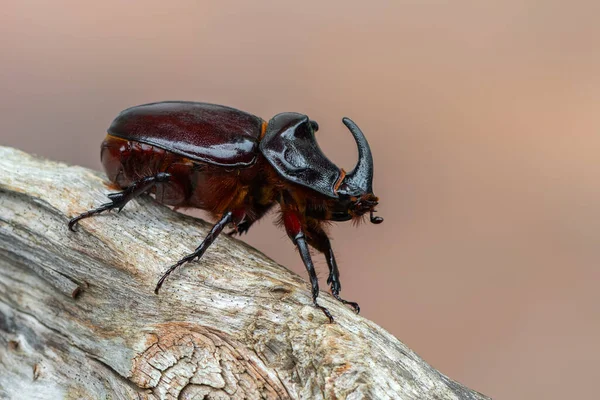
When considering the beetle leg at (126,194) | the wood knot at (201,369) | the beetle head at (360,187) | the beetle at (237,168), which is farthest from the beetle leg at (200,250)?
the beetle head at (360,187)

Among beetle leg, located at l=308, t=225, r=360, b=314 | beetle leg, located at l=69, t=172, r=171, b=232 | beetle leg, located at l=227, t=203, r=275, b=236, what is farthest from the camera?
beetle leg, located at l=227, t=203, r=275, b=236

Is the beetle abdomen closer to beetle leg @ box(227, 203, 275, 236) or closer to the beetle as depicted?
the beetle

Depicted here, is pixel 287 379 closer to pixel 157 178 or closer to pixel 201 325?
pixel 201 325

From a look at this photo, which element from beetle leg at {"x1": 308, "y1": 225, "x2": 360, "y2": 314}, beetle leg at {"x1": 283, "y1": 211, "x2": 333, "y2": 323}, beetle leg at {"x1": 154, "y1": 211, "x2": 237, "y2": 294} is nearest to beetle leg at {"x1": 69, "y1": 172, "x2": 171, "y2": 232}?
beetle leg at {"x1": 154, "y1": 211, "x2": 237, "y2": 294}

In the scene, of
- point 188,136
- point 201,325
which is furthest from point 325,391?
point 188,136

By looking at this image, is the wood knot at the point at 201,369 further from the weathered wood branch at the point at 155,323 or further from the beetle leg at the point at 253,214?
the beetle leg at the point at 253,214

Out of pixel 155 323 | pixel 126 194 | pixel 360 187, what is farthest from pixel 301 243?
pixel 126 194

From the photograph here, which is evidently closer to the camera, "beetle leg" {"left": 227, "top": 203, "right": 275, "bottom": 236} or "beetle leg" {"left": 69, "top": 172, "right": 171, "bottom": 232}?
"beetle leg" {"left": 69, "top": 172, "right": 171, "bottom": 232}
